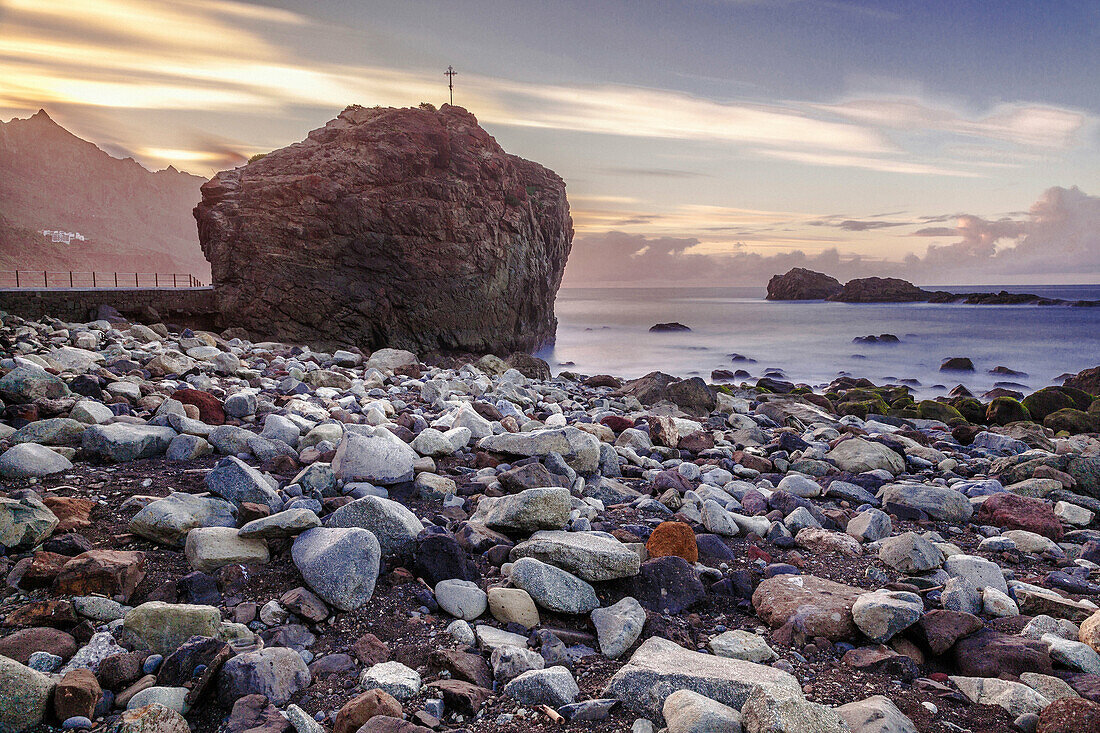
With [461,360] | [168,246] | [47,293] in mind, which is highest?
[168,246]

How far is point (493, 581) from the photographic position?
268 cm

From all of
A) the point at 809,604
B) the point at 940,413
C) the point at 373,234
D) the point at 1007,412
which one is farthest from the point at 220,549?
the point at 373,234

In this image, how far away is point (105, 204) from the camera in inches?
6393

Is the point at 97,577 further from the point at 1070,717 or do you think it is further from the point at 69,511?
the point at 1070,717

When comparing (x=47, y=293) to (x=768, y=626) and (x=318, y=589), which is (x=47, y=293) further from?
(x=768, y=626)

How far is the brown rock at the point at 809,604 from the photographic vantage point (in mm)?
2475

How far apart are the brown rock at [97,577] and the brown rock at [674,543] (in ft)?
7.45

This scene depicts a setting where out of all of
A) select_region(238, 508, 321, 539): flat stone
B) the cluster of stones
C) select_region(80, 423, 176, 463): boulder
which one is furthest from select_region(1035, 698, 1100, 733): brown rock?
select_region(80, 423, 176, 463): boulder

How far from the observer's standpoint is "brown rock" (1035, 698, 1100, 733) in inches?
71.2

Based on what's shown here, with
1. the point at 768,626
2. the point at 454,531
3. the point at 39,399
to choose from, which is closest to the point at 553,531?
the point at 454,531

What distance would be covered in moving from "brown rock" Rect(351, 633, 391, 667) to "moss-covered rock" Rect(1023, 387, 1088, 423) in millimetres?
14150

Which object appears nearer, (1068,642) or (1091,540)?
(1068,642)

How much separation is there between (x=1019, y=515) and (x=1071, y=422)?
895cm

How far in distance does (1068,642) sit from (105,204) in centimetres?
Result: 20659
